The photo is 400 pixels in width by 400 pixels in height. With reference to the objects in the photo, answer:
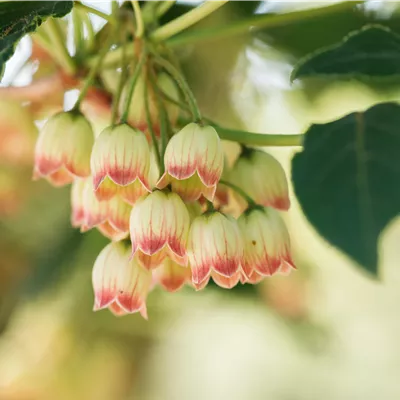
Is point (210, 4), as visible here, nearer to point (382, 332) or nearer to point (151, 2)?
point (151, 2)

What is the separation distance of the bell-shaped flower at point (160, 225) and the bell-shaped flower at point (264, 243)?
0.17 ft

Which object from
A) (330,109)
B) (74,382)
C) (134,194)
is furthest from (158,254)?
(74,382)

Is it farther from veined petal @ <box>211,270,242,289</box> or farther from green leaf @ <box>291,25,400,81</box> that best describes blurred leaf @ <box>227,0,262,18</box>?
veined petal @ <box>211,270,242,289</box>

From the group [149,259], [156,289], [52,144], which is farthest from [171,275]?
[156,289]

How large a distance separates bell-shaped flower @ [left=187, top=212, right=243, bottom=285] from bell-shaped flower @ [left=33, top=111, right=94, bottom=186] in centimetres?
12

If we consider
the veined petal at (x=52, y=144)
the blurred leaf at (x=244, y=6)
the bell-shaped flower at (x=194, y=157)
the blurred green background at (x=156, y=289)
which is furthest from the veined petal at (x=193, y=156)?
the blurred leaf at (x=244, y=6)

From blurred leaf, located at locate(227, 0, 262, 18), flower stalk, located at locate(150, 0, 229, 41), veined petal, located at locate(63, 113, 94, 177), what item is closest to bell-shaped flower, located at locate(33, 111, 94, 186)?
veined petal, located at locate(63, 113, 94, 177)

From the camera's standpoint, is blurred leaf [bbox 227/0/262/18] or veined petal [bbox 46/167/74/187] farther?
blurred leaf [bbox 227/0/262/18]

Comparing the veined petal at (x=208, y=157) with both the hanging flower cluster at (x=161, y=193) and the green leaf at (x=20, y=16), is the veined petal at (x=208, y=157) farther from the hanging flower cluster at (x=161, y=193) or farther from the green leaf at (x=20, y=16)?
the green leaf at (x=20, y=16)

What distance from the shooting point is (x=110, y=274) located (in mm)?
475

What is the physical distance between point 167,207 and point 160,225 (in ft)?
0.05

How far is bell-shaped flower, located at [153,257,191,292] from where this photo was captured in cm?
48

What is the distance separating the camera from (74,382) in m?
1.20

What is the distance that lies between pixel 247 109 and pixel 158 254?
74 cm
